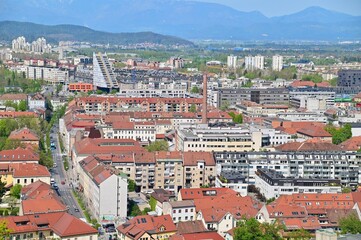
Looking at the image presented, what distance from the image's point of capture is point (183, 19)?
160875 mm

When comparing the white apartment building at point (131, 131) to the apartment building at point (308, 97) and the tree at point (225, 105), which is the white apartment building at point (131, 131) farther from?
the apartment building at point (308, 97)

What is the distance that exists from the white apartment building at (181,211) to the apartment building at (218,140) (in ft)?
16.7

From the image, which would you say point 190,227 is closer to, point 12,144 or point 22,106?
point 12,144

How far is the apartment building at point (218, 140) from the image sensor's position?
1648cm

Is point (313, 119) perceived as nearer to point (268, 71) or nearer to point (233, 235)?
point (233, 235)

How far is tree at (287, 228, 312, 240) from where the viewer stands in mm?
9805

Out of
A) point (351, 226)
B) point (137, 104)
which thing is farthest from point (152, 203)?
point (137, 104)

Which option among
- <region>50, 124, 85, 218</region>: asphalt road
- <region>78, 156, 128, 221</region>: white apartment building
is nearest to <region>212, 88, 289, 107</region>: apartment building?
<region>50, 124, 85, 218</region>: asphalt road

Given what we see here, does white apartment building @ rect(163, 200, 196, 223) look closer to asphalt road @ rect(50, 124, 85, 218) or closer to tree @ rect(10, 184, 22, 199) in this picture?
asphalt road @ rect(50, 124, 85, 218)

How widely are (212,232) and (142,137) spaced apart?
31.2ft

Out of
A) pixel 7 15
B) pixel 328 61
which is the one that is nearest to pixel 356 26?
pixel 7 15

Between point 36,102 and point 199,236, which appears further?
point 36,102

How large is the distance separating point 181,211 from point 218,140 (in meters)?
5.45

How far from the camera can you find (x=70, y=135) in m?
17.8
